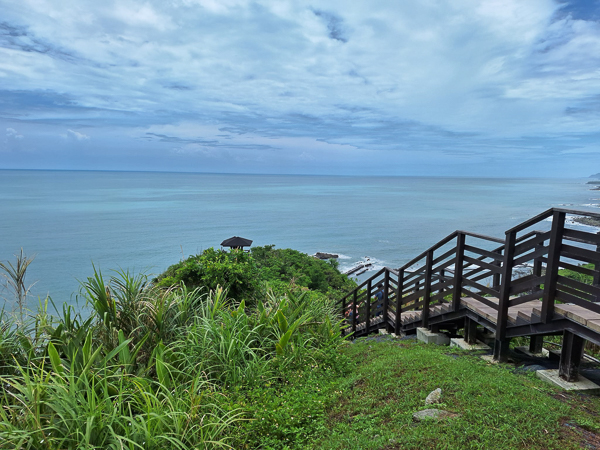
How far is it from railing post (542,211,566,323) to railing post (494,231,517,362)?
574 mm

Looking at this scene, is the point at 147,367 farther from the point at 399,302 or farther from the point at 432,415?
the point at 399,302

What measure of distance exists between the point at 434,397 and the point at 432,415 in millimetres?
358

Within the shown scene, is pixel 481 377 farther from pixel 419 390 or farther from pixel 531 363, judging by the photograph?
pixel 531 363

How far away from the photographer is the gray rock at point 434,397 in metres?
3.81

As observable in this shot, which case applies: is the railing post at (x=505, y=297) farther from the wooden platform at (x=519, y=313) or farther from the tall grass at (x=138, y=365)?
the tall grass at (x=138, y=365)

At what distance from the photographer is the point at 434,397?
3850 millimetres

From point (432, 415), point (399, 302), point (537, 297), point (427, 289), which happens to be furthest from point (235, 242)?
point (432, 415)

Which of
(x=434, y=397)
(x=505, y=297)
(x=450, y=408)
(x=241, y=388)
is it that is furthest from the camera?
(x=505, y=297)

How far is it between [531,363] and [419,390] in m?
2.05

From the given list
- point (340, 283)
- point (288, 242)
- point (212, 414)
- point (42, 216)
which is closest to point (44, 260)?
point (288, 242)

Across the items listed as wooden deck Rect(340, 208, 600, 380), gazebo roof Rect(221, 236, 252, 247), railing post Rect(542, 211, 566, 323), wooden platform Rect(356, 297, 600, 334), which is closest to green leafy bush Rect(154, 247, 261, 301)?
wooden platform Rect(356, 297, 600, 334)

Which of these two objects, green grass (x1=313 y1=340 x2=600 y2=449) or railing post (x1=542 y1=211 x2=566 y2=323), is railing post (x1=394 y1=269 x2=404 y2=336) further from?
railing post (x1=542 y1=211 x2=566 y2=323)

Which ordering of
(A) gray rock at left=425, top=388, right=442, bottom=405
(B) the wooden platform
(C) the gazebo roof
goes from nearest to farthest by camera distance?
(A) gray rock at left=425, top=388, right=442, bottom=405
(B) the wooden platform
(C) the gazebo roof

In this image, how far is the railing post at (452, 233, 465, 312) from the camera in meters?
5.86
